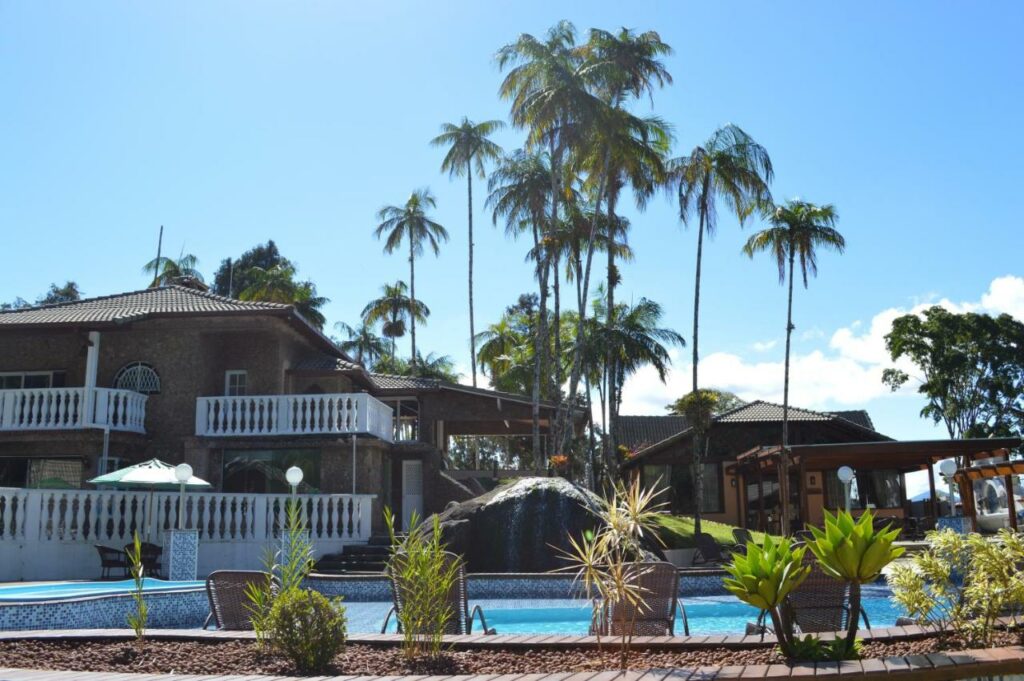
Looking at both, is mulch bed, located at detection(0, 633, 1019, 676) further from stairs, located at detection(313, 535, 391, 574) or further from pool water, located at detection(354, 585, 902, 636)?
stairs, located at detection(313, 535, 391, 574)

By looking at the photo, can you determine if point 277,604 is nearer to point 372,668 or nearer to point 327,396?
point 372,668

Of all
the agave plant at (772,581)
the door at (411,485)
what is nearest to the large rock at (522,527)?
the door at (411,485)

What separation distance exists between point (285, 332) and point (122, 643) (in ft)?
54.9

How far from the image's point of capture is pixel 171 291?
24.3m

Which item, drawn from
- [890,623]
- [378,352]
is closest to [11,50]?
[890,623]

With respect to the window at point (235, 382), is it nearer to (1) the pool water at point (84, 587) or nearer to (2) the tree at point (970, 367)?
(1) the pool water at point (84, 587)

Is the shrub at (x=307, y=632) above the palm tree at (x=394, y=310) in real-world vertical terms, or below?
below

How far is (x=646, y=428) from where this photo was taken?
43312 mm

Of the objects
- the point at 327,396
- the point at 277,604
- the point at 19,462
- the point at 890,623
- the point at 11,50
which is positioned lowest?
the point at 890,623

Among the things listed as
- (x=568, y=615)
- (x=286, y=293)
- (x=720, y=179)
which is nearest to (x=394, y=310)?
(x=286, y=293)

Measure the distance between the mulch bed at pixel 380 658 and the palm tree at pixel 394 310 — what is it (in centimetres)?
4068

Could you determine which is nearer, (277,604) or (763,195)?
(277,604)

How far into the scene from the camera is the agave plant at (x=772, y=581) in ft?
16.5

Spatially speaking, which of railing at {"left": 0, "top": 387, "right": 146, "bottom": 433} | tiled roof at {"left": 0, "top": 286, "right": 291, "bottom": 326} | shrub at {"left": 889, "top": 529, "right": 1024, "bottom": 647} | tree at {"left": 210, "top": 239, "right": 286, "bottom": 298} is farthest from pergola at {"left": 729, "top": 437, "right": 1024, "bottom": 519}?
tree at {"left": 210, "top": 239, "right": 286, "bottom": 298}
